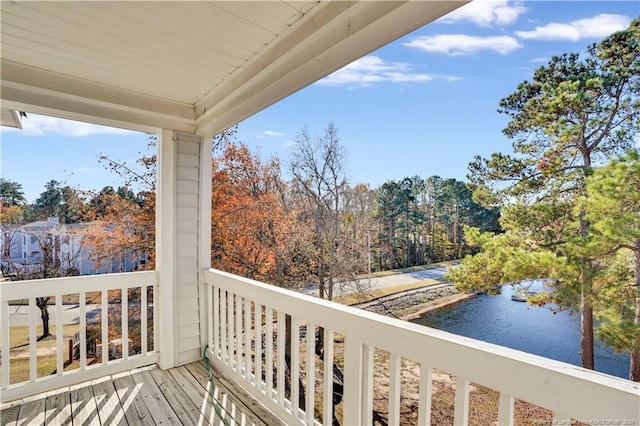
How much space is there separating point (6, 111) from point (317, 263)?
302 cm

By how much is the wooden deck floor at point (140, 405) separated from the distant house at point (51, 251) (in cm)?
96

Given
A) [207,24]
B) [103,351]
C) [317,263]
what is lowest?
[103,351]

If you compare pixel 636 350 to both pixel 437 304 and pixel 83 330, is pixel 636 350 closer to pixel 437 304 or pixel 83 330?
pixel 437 304

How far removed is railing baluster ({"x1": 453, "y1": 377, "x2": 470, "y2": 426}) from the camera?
1154mm

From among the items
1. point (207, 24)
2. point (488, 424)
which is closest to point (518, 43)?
point (207, 24)

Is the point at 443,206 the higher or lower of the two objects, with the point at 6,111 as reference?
lower

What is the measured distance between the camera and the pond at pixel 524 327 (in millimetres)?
1491

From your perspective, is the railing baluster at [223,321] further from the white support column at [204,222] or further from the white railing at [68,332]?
the white railing at [68,332]

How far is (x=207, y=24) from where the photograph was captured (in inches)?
64.6

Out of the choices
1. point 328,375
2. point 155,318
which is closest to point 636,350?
point 328,375

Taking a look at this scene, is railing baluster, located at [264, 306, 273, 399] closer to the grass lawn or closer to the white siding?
the white siding

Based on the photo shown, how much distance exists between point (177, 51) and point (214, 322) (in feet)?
7.32

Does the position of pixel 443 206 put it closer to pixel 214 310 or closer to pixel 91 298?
pixel 214 310

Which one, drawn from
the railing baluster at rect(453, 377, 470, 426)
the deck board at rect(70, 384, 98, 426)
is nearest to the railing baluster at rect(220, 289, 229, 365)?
the deck board at rect(70, 384, 98, 426)
